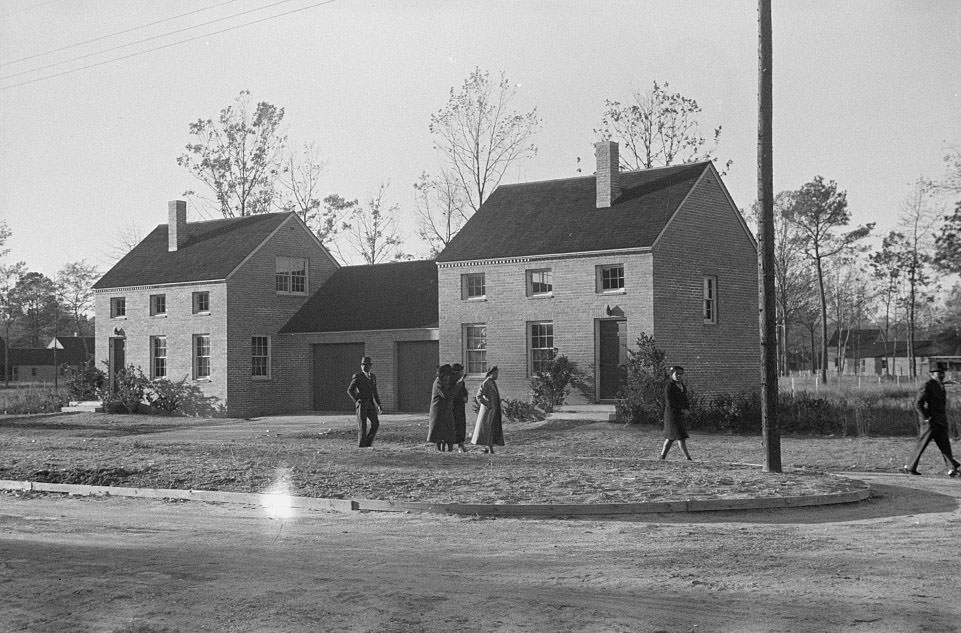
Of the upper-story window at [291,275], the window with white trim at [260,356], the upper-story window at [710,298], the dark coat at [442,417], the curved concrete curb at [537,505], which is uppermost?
the upper-story window at [291,275]

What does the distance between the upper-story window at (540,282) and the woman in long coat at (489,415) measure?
1130 centimetres

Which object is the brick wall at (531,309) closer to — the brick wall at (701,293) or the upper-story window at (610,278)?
the upper-story window at (610,278)

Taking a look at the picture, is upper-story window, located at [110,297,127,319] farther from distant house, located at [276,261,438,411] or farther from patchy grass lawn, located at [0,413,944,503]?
patchy grass lawn, located at [0,413,944,503]

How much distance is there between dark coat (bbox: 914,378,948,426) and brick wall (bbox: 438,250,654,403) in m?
12.9

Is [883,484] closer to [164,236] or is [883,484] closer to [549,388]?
[549,388]

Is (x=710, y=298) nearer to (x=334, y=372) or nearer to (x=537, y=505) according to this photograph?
(x=334, y=372)

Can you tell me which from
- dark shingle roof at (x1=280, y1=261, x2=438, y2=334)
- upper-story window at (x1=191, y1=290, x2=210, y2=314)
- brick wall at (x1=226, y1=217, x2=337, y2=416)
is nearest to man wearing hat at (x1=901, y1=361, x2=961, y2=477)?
dark shingle roof at (x1=280, y1=261, x2=438, y2=334)

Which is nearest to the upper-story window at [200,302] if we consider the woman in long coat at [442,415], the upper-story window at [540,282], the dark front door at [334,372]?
the dark front door at [334,372]

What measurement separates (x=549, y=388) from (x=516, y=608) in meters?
22.9

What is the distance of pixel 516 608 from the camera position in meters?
7.77

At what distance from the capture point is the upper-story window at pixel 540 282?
105 feet

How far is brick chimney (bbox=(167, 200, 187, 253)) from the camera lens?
4294cm

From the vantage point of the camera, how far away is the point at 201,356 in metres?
39.2

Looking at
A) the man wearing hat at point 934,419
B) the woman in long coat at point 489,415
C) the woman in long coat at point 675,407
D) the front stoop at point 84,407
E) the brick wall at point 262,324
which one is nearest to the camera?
the man wearing hat at point 934,419
